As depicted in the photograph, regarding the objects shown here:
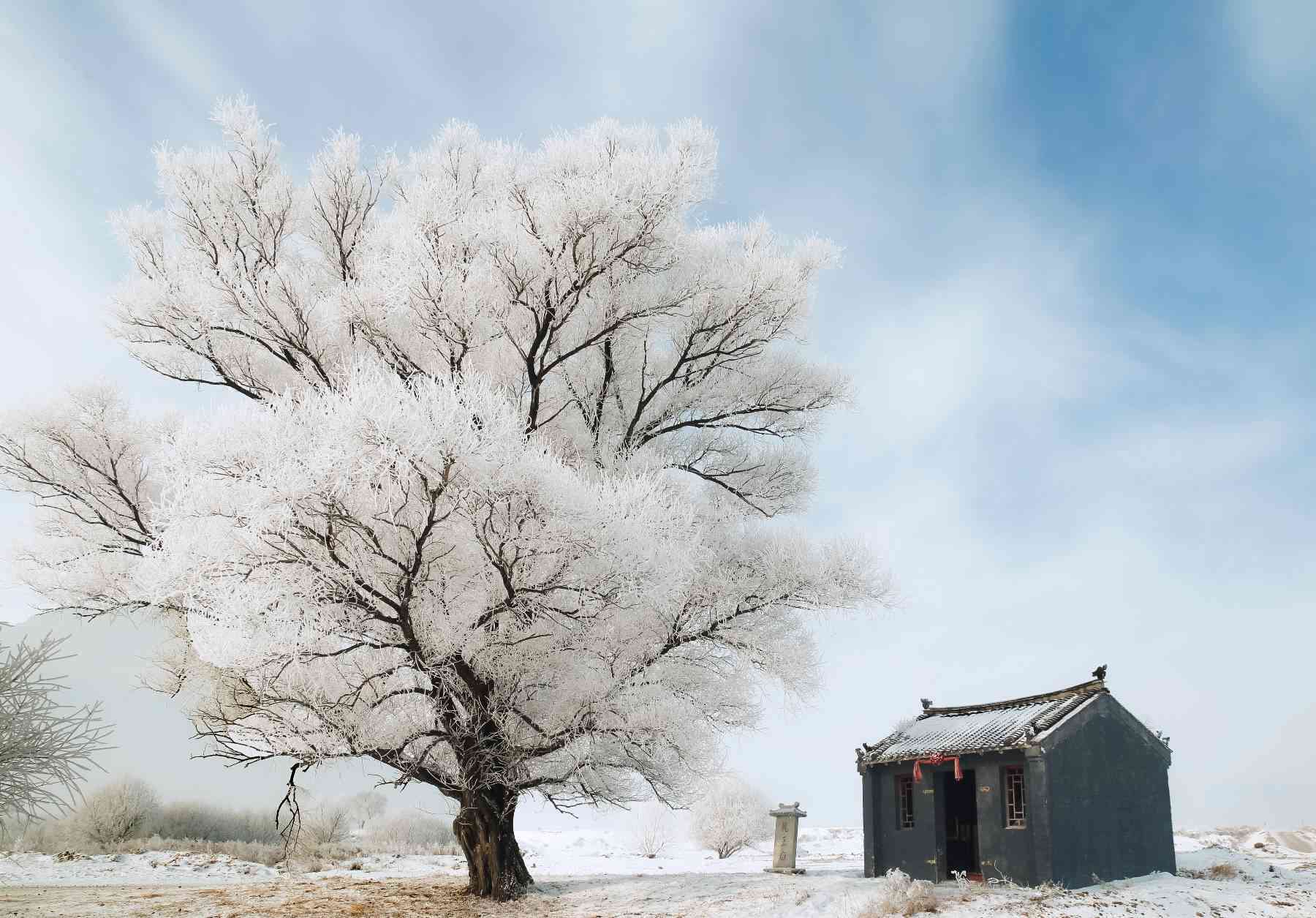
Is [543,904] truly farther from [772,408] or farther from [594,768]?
[772,408]

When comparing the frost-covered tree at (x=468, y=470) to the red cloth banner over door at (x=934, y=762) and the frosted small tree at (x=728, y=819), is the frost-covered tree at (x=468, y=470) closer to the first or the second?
the red cloth banner over door at (x=934, y=762)

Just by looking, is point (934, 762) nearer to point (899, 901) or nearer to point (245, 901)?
point (899, 901)

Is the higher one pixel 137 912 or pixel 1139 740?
pixel 1139 740

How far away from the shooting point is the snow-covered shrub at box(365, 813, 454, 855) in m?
22.0

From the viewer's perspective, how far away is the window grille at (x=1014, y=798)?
12.0m

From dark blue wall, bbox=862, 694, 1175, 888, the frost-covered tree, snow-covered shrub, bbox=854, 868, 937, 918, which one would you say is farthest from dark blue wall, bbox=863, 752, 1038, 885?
the frost-covered tree

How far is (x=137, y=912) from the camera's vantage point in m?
10.4

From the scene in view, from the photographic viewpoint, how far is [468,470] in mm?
8555

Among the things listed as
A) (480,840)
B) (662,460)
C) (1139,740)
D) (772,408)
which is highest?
(772,408)

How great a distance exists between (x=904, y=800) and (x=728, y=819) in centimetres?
1299

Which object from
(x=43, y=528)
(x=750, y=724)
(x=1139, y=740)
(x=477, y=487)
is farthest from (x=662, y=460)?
(x=43, y=528)

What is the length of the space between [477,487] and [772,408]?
7395 mm

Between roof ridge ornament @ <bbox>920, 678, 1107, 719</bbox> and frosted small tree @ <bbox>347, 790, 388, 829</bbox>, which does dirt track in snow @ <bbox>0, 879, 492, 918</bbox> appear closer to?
roof ridge ornament @ <bbox>920, 678, 1107, 719</bbox>

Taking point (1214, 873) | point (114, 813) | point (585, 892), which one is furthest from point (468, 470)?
point (114, 813)
